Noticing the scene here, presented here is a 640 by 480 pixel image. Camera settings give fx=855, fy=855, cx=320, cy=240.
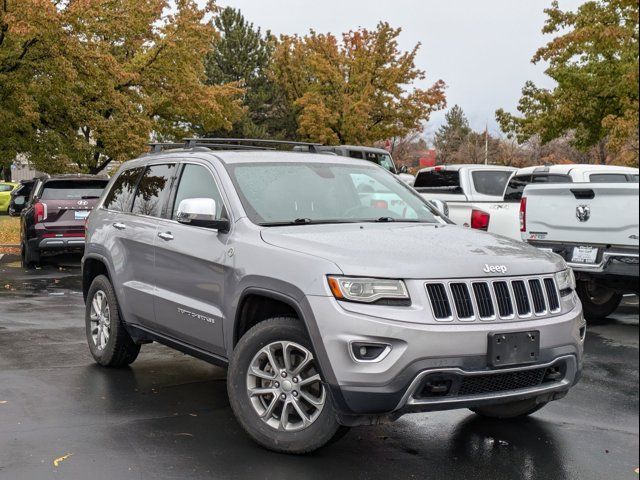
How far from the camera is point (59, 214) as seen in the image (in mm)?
16891

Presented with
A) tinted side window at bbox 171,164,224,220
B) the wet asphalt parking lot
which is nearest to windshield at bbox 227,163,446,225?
tinted side window at bbox 171,164,224,220

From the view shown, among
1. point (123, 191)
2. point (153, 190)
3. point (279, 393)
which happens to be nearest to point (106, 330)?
point (123, 191)

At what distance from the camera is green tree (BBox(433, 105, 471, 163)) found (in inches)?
3076

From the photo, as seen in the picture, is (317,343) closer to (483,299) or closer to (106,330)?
(483,299)

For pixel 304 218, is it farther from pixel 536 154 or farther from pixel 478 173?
pixel 536 154

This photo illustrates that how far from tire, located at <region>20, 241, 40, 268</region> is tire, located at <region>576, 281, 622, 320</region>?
10.9 m

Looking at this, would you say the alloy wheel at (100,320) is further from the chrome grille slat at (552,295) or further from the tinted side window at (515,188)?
the tinted side window at (515,188)

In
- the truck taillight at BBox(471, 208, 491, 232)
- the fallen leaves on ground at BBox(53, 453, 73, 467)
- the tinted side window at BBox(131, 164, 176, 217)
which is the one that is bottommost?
the fallen leaves on ground at BBox(53, 453, 73, 467)

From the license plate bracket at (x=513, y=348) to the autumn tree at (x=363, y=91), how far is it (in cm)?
3728

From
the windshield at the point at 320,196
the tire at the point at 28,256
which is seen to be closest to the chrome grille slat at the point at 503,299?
the windshield at the point at 320,196

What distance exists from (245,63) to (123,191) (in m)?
49.5

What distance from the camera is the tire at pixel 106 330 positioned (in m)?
7.28

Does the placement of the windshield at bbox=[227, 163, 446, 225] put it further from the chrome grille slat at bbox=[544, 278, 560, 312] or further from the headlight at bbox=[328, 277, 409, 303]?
the chrome grille slat at bbox=[544, 278, 560, 312]

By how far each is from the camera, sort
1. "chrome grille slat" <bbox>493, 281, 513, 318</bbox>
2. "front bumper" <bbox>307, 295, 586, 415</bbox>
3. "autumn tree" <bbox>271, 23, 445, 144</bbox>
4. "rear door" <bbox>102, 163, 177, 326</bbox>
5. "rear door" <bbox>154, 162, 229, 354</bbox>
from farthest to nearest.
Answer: "autumn tree" <bbox>271, 23, 445, 144</bbox>
"rear door" <bbox>102, 163, 177, 326</bbox>
"rear door" <bbox>154, 162, 229, 354</bbox>
"chrome grille slat" <bbox>493, 281, 513, 318</bbox>
"front bumper" <bbox>307, 295, 586, 415</bbox>
